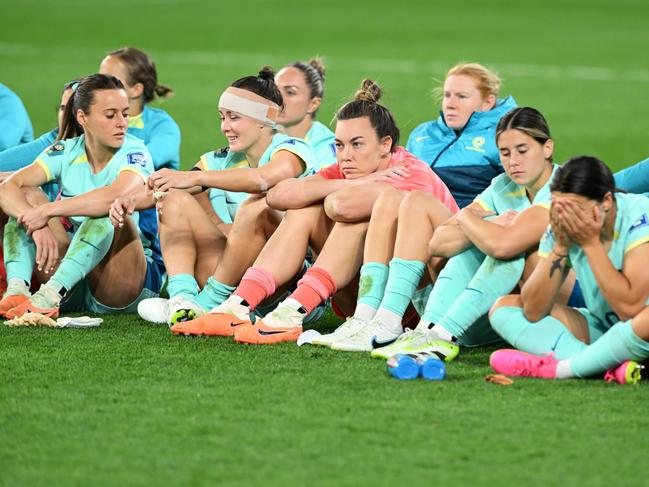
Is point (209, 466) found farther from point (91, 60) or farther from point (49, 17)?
point (49, 17)

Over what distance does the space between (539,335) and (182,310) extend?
79.8 inches

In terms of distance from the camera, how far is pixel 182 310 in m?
6.93

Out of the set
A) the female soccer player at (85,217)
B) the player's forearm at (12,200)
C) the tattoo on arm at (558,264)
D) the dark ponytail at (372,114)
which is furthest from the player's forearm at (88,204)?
the tattoo on arm at (558,264)

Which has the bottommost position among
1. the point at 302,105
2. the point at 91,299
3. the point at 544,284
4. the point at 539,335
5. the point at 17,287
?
the point at 91,299

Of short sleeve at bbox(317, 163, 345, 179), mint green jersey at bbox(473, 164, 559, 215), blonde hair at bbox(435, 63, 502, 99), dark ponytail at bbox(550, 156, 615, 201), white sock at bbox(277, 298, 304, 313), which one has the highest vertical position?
blonde hair at bbox(435, 63, 502, 99)

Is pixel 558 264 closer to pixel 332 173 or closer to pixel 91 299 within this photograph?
pixel 332 173

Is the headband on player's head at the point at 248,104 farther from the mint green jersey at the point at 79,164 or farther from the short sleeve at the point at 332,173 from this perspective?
the mint green jersey at the point at 79,164

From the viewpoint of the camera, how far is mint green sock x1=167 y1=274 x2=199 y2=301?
7121mm

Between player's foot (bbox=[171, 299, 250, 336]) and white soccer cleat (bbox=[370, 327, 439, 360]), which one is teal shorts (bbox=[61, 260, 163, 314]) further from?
white soccer cleat (bbox=[370, 327, 439, 360])

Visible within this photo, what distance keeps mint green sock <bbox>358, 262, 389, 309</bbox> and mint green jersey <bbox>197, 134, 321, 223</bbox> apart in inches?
35.7

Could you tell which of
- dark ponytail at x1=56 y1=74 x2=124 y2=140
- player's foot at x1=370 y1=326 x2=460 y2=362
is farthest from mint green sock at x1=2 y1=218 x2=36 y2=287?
player's foot at x1=370 y1=326 x2=460 y2=362

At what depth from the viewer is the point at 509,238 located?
6.00m

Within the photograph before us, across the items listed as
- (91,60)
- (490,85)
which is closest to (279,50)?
(91,60)

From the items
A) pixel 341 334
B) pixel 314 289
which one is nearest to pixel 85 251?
pixel 314 289
